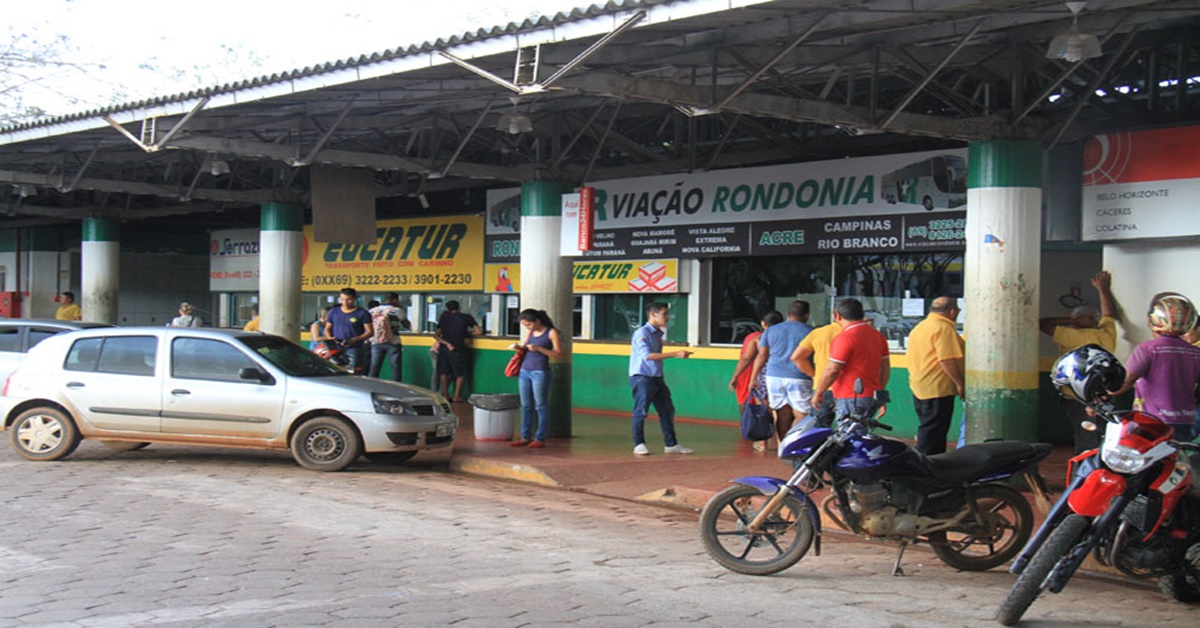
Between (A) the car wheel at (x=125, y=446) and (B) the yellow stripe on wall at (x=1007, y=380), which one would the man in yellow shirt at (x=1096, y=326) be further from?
(A) the car wheel at (x=125, y=446)

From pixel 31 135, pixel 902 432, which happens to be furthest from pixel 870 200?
pixel 31 135

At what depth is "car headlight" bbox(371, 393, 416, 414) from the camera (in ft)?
38.8

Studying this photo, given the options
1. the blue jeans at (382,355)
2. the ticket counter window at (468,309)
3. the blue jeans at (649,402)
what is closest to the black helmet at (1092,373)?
the blue jeans at (649,402)

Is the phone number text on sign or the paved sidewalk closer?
the paved sidewalk

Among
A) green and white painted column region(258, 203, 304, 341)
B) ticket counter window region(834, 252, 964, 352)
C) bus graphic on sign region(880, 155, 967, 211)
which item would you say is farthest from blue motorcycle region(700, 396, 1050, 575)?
green and white painted column region(258, 203, 304, 341)

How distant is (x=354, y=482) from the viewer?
442 inches

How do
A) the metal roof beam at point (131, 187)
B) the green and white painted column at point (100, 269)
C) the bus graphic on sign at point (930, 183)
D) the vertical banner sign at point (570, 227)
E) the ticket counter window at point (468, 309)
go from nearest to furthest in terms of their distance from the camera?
the bus graphic on sign at point (930, 183) → the vertical banner sign at point (570, 227) → the metal roof beam at point (131, 187) → the ticket counter window at point (468, 309) → the green and white painted column at point (100, 269)

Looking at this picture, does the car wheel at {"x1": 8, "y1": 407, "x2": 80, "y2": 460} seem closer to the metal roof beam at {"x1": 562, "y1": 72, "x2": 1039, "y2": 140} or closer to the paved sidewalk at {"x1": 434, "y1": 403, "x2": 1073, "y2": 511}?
the paved sidewalk at {"x1": 434, "y1": 403, "x2": 1073, "y2": 511}

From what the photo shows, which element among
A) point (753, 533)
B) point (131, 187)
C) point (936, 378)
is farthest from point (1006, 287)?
point (131, 187)

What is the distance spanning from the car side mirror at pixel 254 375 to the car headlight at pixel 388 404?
1.07m

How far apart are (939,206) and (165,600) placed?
10.5 m

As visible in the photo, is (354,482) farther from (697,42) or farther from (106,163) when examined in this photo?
(106,163)

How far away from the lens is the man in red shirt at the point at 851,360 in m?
9.23

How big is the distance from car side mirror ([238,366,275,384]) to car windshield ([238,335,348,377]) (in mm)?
196
